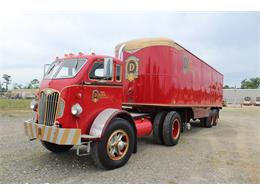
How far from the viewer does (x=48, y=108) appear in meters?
4.79

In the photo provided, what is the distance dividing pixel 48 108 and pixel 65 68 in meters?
1.05

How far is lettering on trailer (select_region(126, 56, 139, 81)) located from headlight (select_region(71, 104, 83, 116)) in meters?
3.22

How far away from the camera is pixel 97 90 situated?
5.05 metres

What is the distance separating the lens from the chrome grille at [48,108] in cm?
469

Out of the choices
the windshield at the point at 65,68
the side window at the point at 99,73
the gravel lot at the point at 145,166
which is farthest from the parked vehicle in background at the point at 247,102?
the windshield at the point at 65,68

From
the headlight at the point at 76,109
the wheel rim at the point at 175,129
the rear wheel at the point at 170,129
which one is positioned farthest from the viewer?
the wheel rim at the point at 175,129

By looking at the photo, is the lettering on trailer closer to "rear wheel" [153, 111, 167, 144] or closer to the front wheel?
"rear wheel" [153, 111, 167, 144]

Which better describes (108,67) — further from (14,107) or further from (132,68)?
(14,107)

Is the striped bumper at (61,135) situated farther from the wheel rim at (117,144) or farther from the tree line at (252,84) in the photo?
the tree line at (252,84)

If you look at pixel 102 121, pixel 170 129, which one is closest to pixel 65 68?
pixel 102 121

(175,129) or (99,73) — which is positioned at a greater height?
(99,73)

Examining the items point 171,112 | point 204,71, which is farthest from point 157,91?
point 204,71

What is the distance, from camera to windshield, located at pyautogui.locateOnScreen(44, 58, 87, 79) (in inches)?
196

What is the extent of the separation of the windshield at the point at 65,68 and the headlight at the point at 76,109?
2.37ft
